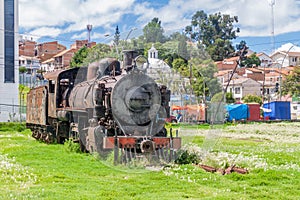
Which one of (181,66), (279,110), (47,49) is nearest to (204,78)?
(181,66)

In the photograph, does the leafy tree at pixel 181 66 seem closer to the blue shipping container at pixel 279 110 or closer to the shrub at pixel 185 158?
the shrub at pixel 185 158

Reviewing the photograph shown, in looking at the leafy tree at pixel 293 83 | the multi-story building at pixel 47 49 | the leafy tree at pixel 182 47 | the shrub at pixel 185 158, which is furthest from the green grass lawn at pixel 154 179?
the multi-story building at pixel 47 49

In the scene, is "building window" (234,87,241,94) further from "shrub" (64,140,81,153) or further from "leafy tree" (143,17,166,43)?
"leafy tree" (143,17,166,43)

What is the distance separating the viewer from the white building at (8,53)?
164 ft

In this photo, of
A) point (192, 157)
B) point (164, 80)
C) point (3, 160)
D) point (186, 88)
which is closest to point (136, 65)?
point (164, 80)

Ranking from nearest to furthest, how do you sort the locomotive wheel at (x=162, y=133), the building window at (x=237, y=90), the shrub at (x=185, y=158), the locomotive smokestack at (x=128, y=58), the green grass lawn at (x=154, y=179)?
1. the green grass lawn at (x=154, y=179)
2. the shrub at (x=185, y=158)
3. the locomotive smokestack at (x=128, y=58)
4. the locomotive wheel at (x=162, y=133)
5. the building window at (x=237, y=90)

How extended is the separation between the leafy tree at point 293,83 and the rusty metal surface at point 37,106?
5930 centimetres

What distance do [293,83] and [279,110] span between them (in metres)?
22.7

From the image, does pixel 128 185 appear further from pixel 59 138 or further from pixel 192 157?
pixel 59 138

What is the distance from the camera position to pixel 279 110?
200 ft

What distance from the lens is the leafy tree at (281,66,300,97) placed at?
81.0 m

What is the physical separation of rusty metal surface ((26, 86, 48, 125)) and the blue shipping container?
3800 centimetres

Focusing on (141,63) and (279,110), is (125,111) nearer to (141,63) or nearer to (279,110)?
(141,63)

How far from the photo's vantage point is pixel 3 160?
1600cm
